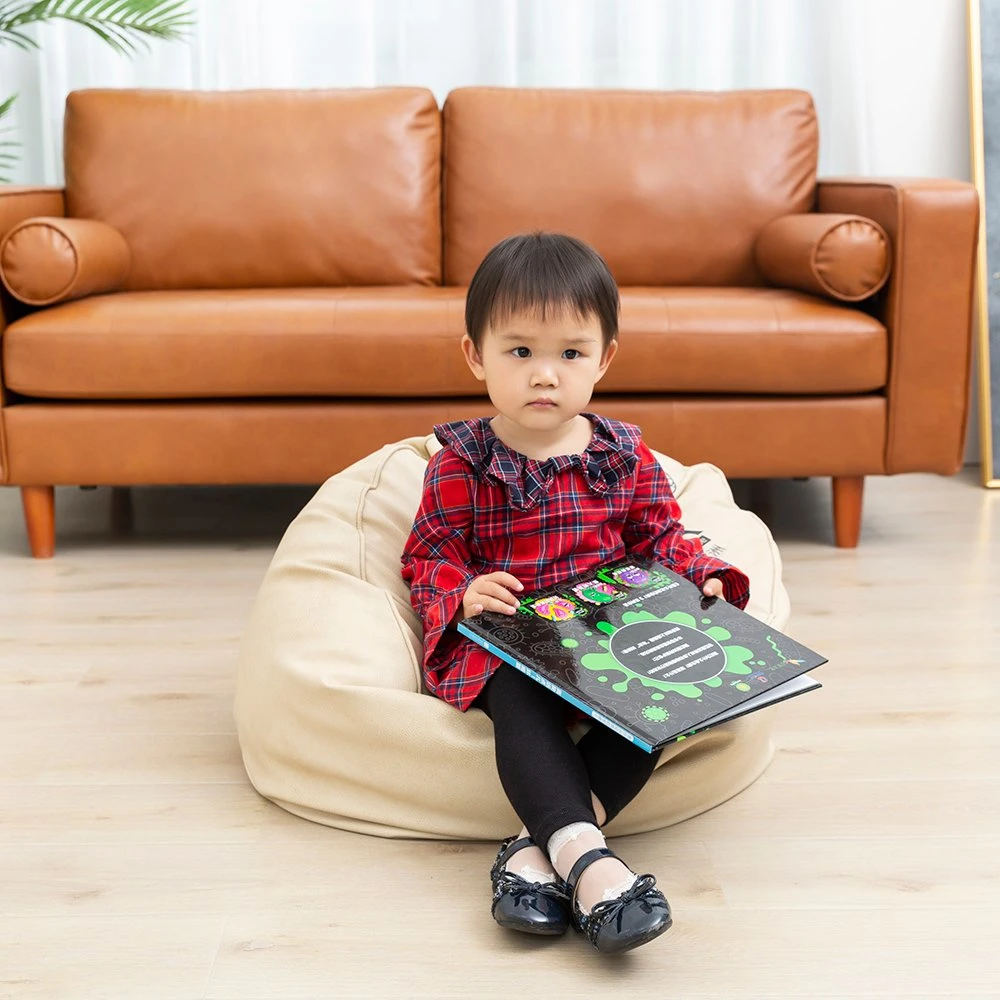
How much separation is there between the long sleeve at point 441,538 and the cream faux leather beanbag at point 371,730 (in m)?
0.06

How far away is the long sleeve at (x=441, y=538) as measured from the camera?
4.87 ft

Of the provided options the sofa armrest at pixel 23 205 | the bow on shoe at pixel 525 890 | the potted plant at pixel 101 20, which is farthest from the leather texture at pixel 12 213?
the bow on shoe at pixel 525 890

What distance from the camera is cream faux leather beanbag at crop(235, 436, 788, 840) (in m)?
1.38

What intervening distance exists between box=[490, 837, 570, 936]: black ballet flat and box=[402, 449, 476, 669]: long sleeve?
32 centimetres

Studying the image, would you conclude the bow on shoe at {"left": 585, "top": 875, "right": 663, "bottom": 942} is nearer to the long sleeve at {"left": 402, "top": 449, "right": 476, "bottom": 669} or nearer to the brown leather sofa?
the long sleeve at {"left": 402, "top": 449, "right": 476, "bottom": 669}

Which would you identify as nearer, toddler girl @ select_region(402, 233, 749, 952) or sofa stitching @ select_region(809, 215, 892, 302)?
toddler girl @ select_region(402, 233, 749, 952)

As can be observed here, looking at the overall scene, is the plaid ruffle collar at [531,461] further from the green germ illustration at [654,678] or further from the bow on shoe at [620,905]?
the bow on shoe at [620,905]

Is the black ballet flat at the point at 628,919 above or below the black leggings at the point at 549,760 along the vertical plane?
below

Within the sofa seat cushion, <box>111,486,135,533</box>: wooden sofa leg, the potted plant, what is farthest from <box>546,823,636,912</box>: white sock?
the potted plant

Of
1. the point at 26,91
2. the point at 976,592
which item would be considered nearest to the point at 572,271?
the point at 976,592

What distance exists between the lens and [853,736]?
166 centimetres

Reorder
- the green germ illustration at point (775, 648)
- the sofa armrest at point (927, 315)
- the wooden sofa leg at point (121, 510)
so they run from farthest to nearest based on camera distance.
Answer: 1. the wooden sofa leg at point (121, 510)
2. the sofa armrest at point (927, 315)
3. the green germ illustration at point (775, 648)

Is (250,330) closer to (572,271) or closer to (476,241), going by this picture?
(476,241)

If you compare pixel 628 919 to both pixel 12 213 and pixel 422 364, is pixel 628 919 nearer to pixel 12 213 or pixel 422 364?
pixel 422 364
